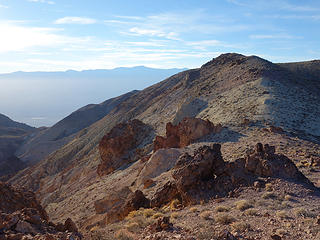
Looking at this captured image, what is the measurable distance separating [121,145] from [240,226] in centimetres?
2606

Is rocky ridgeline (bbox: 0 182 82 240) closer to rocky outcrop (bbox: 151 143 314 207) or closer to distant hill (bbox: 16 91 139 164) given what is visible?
rocky outcrop (bbox: 151 143 314 207)

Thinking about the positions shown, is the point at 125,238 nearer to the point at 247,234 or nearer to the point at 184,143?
the point at 247,234

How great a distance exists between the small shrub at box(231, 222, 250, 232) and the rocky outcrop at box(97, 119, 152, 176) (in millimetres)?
21881

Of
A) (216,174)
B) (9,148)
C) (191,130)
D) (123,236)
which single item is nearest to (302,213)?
(216,174)

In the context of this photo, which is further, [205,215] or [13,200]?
[13,200]

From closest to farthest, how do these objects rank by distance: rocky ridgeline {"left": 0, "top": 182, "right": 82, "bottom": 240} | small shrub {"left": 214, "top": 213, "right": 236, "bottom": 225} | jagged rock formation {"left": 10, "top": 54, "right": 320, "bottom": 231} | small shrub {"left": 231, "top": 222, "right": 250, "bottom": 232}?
rocky ridgeline {"left": 0, "top": 182, "right": 82, "bottom": 240}
small shrub {"left": 231, "top": 222, "right": 250, "bottom": 232}
small shrub {"left": 214, "top": 213, "right": 236, "bottom": 225}
jagged rock formation {"left": 10, "top": 54, "right": 320, "bottom": 231}

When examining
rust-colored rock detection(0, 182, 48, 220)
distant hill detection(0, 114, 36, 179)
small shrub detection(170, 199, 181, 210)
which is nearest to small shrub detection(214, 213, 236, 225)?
small shrub detection(170, 199, 181, 210)

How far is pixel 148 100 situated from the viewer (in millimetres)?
59750

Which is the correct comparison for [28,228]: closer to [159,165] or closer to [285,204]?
[285,204]

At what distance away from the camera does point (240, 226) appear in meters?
7.08

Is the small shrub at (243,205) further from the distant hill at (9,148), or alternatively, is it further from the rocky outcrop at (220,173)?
the distant hill at (9,148)

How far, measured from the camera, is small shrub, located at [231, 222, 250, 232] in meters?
6.98

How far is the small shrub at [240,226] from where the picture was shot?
6981mm

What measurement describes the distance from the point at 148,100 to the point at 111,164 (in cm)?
3062
